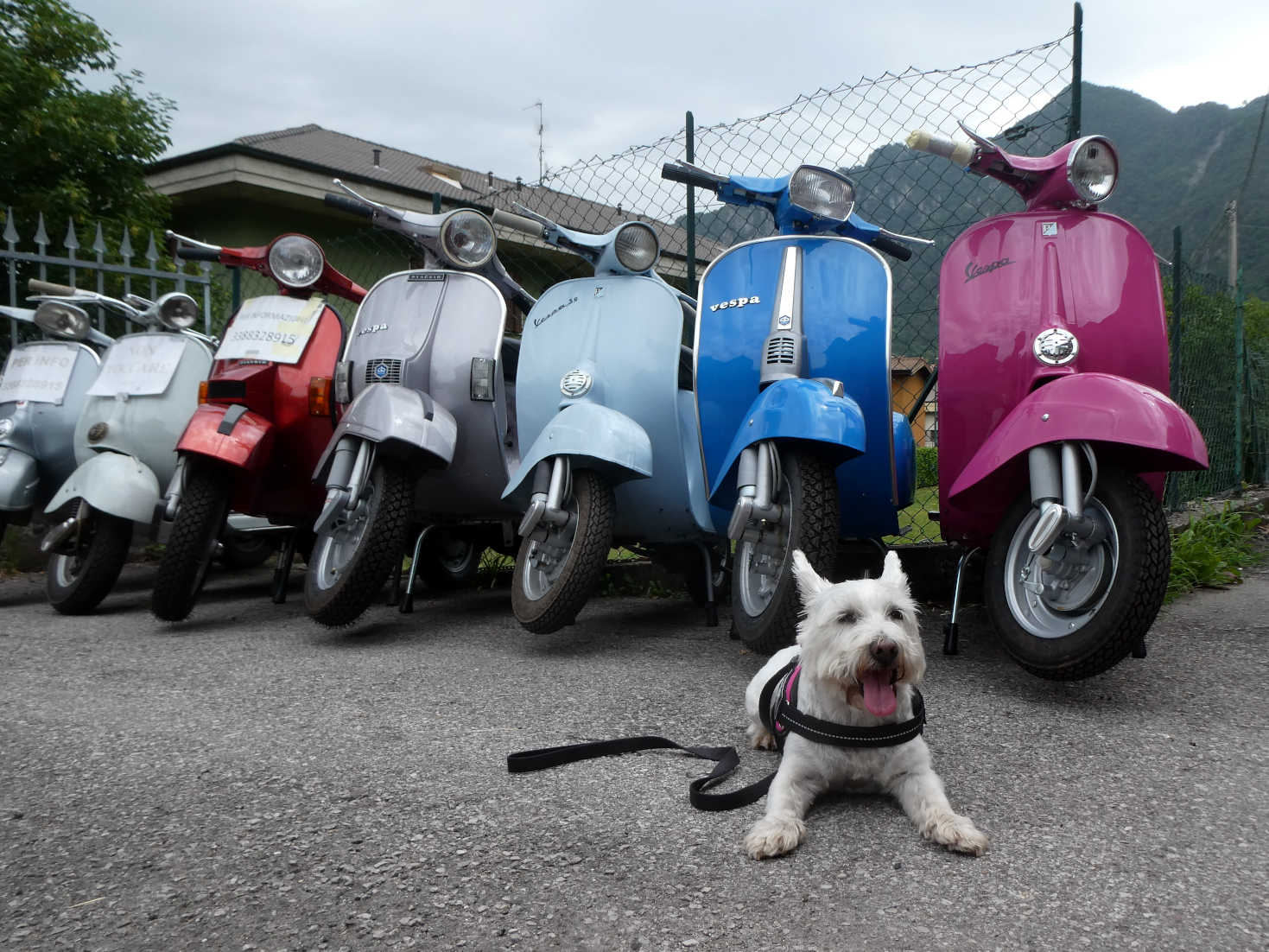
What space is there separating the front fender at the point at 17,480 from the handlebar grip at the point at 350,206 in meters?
2.05

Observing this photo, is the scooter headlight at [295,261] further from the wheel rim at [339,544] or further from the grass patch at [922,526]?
the grass patch at [922,526]

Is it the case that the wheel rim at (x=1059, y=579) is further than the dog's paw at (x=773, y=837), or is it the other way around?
the wheel rim at (x=1059, y=579)

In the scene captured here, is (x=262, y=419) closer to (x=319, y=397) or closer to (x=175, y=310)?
(x=319, y=397)

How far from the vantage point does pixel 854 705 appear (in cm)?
157

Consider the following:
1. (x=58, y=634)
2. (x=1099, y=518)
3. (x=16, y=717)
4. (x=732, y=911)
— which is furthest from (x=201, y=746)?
(x=1099, y=518)

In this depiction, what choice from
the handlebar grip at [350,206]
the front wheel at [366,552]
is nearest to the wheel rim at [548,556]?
the front wheel at [366,552]

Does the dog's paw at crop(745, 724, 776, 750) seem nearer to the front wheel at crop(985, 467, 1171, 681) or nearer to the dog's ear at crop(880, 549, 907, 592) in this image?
the dog's ear at crop(880, 549, 907, 592)

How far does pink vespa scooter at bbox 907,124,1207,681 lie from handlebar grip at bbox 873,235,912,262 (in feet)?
1.47

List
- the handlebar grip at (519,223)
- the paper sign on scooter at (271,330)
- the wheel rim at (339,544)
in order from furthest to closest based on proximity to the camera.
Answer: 1. the paper sign on scooter at (271,330)
2. the handlebar grip at (519,223)
3. the wheel rim at (339,544)

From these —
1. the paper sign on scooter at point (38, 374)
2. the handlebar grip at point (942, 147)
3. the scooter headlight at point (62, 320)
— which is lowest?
the paper sign on scooter at point (38, 374)

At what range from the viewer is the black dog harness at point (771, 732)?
155 centimetres

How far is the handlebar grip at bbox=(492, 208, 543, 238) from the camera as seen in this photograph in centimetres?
353

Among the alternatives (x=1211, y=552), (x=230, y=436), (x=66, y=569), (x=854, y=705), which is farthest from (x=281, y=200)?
(x=854, y=705)

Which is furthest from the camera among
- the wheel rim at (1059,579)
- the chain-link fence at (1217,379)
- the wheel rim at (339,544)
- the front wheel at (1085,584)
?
the chain-link fence at (1217,379)
